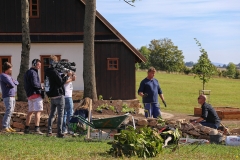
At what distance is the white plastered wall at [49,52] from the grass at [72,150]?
44.2ft

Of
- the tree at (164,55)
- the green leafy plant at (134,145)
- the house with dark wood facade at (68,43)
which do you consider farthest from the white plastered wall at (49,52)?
the tree at (164,55)

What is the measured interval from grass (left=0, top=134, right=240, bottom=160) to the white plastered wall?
13.5 meters

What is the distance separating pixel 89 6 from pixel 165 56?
293 ft

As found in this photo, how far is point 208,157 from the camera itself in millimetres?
10109

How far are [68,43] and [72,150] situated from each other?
1588 centimetres

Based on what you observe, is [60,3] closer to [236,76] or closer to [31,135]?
[31,135]

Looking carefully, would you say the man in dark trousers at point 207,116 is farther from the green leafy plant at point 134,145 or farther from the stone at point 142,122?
the green leafy plant at point 134,145

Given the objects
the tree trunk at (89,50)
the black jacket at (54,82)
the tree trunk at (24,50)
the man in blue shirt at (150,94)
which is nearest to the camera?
the black jacket at (54,82)

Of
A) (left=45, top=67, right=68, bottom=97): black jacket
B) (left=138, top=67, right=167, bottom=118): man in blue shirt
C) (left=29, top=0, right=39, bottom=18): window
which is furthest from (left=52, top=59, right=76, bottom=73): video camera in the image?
(left=29, top=0, right=39, bottom=18): window

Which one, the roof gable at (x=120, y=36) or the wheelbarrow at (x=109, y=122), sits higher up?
the roof gable at (x=120, y=36)

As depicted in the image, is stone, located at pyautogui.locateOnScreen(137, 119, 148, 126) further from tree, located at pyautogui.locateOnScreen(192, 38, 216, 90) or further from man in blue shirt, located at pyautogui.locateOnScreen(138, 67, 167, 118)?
tree, located at pyautogui.locateOnScreen(192, 38, 216, 90)

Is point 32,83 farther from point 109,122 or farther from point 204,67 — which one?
point 204,67

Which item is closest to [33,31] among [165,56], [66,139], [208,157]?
[66,139]

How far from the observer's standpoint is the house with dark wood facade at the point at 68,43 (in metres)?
25.6
